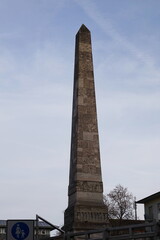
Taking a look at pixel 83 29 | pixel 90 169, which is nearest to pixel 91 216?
pixel 90 169

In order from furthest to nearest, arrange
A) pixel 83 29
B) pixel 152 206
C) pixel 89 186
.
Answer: pixel 152 206 → pixel 83 29 → pixel 89 186

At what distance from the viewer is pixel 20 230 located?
8.86 m

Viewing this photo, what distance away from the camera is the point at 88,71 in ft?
71.0

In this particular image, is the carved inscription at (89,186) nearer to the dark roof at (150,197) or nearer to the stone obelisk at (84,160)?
the stone obelisk at (84,160)

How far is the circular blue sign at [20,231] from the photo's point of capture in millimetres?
8844

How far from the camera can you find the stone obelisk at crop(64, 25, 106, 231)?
63.4 ft

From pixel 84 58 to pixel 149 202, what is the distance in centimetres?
3085

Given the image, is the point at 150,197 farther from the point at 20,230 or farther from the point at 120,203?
the point at 20,230

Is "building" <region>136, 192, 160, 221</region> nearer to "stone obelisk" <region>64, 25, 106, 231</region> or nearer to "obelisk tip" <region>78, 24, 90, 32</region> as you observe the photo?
"stone obelisk" <region>64, 25, 106, 231</region>

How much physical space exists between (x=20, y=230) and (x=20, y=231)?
20 millimetres

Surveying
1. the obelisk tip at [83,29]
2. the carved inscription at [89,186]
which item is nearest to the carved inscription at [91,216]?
the carved inscription at [89,186]

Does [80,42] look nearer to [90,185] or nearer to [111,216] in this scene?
[90,185]

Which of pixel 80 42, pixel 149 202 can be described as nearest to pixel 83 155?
pixel 80 42

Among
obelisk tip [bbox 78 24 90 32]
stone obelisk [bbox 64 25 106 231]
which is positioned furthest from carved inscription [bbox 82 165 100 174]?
obelisk tip [bbox 78 24 90 32]
